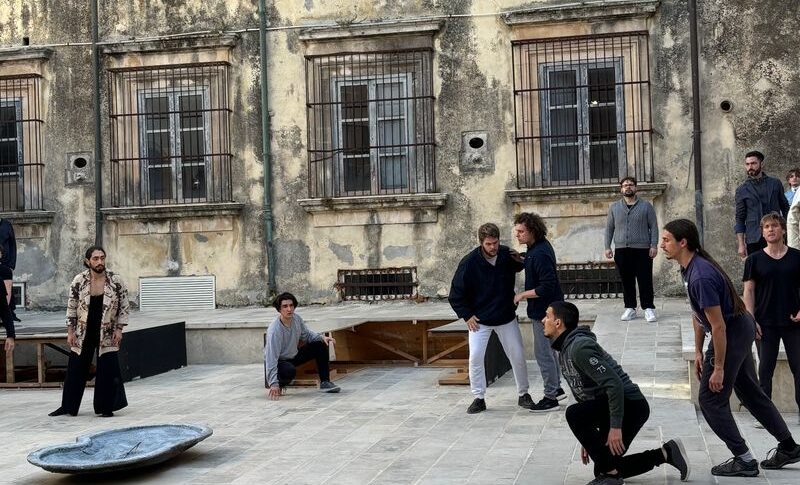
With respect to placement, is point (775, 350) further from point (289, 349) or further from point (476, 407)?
point (289, 349)

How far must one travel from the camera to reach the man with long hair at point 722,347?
6.64 meters

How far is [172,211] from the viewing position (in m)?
17.1

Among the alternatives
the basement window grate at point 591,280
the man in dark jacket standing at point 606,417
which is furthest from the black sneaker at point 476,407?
the basement window grate at point 591,280

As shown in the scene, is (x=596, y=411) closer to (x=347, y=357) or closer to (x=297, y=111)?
(x=347, y=357)

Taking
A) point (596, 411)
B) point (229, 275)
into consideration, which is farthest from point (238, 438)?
point (229, 275)

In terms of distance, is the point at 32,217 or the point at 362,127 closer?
the point at 362,127

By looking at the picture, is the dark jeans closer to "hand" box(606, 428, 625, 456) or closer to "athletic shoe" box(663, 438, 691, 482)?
"athletic shoe" box(663, 438, 691, 482)

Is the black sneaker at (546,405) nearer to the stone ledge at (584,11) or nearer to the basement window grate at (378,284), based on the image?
the basement window grate at (378,284)

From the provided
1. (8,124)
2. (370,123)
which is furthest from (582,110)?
(8,124)

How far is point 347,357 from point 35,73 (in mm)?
7616

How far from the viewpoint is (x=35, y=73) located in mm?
17719

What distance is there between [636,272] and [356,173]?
539 centimetres

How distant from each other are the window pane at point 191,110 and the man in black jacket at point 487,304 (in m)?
8.65

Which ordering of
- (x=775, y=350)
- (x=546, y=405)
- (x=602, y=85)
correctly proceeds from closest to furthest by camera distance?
1. (x=775, y=350)
2. (x=546, y=405)
3. (x=602, y=85)
